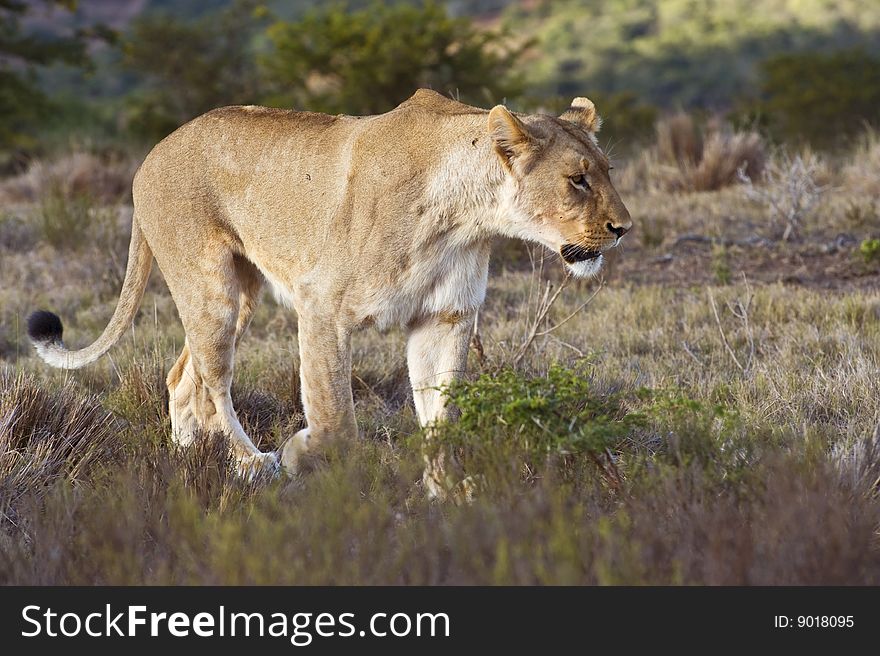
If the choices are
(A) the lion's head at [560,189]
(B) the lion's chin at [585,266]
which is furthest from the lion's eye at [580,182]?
(B) the lion's chin at [585,266]

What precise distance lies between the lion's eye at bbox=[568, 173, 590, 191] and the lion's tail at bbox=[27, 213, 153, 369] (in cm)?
231

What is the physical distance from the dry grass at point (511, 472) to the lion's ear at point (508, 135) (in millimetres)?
797

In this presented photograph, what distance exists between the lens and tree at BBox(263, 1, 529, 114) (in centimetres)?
1802

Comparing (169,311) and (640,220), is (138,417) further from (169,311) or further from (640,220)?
(640,220)

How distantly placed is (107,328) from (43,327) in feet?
0.98

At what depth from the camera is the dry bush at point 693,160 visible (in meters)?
11.2

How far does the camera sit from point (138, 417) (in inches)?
214

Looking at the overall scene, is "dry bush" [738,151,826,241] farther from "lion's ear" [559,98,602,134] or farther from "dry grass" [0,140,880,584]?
"lion's ear" [559,98,602,134]

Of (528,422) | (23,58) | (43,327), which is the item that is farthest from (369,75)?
(528,422)

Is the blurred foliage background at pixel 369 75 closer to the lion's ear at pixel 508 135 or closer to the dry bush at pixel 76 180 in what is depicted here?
the dry bush at pixel 76 180

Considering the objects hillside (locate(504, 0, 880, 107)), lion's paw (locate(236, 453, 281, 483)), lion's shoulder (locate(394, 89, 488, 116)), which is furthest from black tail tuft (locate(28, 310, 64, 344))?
hillside (locate(504, 0, 880, 107))

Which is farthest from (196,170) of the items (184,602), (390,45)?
(390,45)

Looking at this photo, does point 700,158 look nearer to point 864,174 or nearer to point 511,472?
point 864,174

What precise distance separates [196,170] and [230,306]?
2.00 ft
